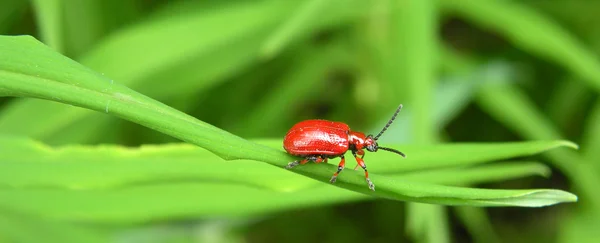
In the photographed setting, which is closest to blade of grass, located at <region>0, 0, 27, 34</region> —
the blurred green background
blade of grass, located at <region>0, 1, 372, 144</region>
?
the blurred green background

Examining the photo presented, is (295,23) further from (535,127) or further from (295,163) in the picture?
(535,127)

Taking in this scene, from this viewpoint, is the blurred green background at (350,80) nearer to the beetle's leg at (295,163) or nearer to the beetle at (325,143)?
the beetle at (325,143)

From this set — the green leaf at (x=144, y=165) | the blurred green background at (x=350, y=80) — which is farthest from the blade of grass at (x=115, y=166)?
the blurred green background at (x=350, y=80)

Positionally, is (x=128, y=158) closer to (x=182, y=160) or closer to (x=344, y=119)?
(x=182, y=160)

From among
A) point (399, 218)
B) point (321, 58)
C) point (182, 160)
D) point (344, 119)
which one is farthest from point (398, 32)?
point (182, 160)

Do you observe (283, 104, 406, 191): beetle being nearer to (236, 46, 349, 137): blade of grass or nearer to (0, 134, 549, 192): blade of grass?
(0, 134, 549, 192): blade of grass

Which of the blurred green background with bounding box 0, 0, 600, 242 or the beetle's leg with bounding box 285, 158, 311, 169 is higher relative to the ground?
the blurred green background with bounding box 0, 0, 600, 242
